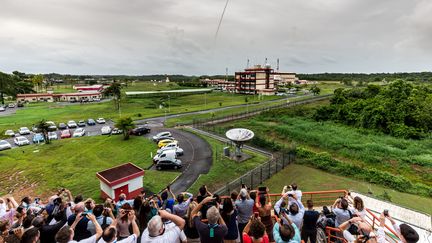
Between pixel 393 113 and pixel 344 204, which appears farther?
pixel 393 113

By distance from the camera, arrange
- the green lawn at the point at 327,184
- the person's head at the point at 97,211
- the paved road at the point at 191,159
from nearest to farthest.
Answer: the person's head at the point at 97,211 < the green lawn at the point at 327,184 < the paved road at the point at 191,159

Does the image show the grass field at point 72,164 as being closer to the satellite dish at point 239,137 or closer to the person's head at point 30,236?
the satellite dish at point 239,137

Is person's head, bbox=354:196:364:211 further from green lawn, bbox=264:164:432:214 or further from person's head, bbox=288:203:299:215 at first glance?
green lawn, bbox=264:164:432:214

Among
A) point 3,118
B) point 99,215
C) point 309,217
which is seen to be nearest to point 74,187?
point 99,215

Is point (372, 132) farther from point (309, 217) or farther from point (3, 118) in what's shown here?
point (3, 118)

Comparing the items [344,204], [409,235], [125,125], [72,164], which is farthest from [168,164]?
[409,235]

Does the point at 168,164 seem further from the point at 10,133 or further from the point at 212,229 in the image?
the point at 10,133

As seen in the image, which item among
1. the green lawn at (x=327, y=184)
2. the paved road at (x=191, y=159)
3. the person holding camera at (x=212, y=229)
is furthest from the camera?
the paved road at (x=191, y=159)

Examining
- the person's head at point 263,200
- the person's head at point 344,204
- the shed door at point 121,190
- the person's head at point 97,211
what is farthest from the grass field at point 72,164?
the person's head at point 344,204
